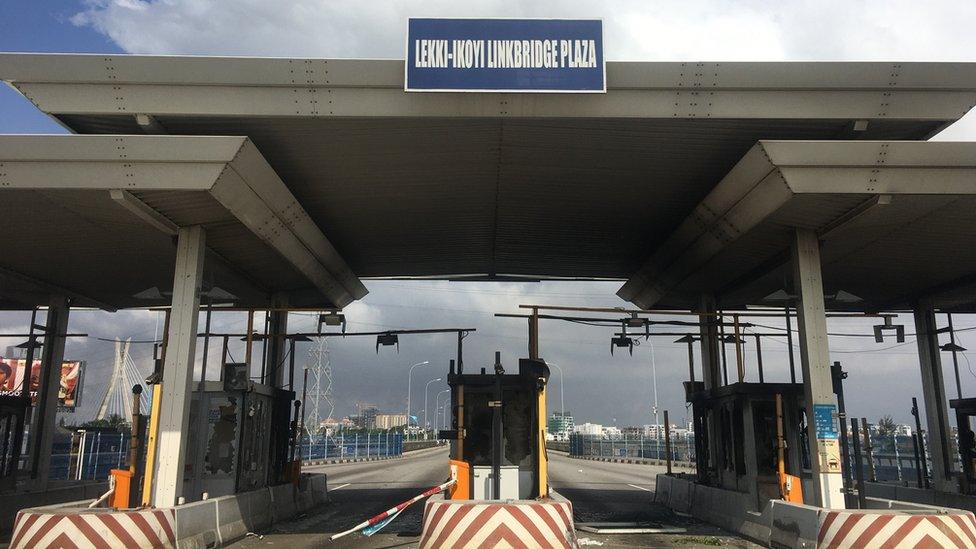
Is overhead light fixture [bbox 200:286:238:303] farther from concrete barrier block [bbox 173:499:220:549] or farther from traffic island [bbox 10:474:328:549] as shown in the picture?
concrete barrier block [bbox 173:499:220:549]

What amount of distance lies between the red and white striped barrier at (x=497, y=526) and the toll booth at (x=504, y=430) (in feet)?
9.54

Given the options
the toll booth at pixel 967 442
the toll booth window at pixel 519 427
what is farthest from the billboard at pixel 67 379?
the toll booth at pixel 967 442

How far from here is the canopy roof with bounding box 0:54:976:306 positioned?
10094 mm

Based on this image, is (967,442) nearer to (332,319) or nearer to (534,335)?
(534,335)

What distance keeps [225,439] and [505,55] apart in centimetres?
1029

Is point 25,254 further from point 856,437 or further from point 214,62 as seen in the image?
point 856,437

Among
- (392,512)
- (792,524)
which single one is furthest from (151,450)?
(792,524)

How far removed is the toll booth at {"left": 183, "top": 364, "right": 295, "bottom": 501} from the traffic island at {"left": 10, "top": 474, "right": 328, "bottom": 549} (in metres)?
1.03

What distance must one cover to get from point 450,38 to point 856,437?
9.95 m

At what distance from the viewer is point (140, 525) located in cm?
960

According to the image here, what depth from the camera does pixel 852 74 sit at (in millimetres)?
10094

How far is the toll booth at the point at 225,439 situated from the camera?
14602 mm

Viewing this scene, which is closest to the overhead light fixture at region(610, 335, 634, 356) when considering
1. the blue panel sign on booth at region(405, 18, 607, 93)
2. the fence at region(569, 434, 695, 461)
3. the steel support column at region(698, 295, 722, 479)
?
the steel support column at region(698, 295, 722, 479)

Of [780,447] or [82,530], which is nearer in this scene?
[82,530]
